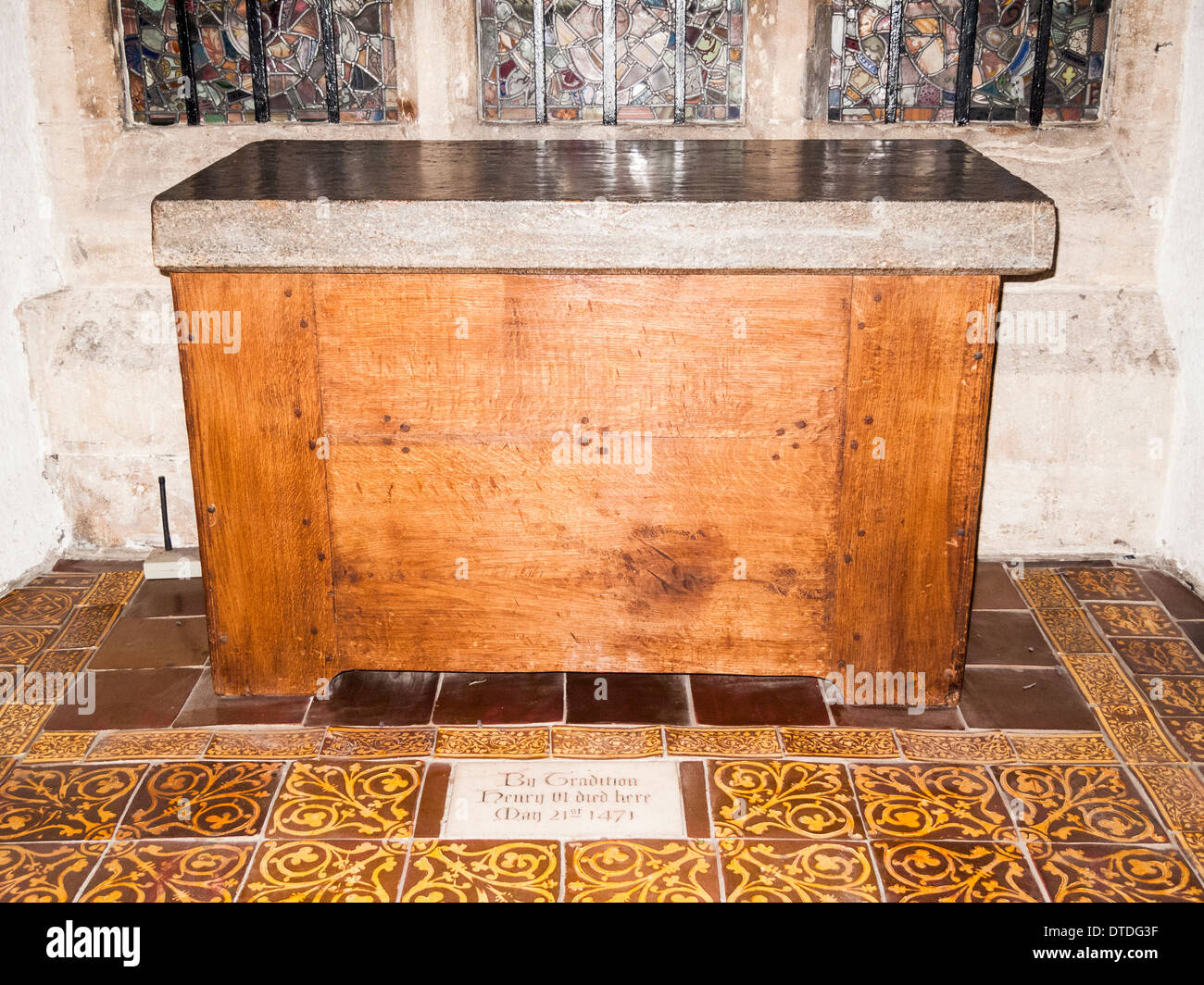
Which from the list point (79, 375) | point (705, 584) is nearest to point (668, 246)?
point (705, 584)

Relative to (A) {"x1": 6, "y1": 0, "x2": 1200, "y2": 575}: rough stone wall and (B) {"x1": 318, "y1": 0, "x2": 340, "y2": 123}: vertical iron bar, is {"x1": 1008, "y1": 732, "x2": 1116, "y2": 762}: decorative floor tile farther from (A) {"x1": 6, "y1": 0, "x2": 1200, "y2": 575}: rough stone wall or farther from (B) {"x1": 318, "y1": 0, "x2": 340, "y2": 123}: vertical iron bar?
(B) {"x1": 318, "y1": 0, "x2": 340, "y2": 123}: vertical iron bar

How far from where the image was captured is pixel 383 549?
2.99 meters

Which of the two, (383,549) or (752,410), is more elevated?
A: (752,410)

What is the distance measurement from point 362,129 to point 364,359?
56.7 inches

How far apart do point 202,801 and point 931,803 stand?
1694 mm

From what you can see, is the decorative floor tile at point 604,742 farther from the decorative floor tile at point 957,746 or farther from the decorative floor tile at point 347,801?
the decorative floor tile at point 957,746

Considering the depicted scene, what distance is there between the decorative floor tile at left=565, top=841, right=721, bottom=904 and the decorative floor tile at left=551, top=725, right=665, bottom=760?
1.14 feet

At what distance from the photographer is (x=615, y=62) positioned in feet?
12.9

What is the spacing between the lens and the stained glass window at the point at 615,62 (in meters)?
3.92

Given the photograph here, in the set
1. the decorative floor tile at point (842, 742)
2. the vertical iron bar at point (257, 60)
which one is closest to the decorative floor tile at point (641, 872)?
the decorative floor tile at point (842, 742)

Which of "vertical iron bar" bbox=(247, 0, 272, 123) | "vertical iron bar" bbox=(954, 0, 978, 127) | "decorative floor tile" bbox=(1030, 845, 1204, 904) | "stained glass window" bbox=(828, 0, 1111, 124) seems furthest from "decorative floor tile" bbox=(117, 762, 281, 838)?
"vertical iron bar" bbox=(954, 0, 978, 127)

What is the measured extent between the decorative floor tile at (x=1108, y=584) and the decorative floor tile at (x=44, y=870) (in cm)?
298

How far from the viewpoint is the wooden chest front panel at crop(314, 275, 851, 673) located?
110 inches

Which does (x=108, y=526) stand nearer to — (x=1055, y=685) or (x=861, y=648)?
(x=861, y=648)
